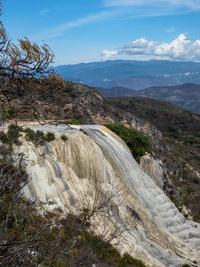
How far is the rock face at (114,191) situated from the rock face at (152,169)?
13.7 ft

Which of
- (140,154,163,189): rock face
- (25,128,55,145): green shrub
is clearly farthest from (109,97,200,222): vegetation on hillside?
(25,128,55,145): green shrub

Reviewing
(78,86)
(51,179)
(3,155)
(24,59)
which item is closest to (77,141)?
(51,179)

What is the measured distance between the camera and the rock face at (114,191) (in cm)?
1233

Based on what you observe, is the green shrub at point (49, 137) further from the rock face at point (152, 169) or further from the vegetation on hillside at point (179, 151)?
the vegetation on hillside at point (179, 151)

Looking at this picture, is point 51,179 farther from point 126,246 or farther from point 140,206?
point 140,206

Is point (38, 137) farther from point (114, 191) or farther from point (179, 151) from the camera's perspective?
point (179, 151)

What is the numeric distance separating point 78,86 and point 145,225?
38.0m

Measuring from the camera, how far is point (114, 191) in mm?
14797

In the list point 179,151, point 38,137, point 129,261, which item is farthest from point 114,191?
point 179,151

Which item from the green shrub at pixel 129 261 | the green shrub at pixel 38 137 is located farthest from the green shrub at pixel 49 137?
the green shrub at pixel 129 261

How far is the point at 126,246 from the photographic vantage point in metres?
12.1

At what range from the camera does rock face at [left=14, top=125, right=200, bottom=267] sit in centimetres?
1233

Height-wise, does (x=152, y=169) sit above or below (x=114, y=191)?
below

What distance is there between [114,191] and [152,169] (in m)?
9.73
